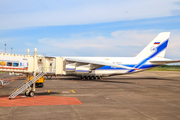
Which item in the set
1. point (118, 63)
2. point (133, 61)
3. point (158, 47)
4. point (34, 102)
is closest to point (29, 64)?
point (34, 102)

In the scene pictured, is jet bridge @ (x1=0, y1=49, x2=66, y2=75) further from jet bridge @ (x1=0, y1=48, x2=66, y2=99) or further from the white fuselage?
the white fuselage

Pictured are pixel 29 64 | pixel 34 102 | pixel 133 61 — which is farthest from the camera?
pixel 133 61

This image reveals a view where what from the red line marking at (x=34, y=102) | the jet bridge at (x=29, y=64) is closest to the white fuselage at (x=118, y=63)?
the jet bridge at (x=29, y=64)

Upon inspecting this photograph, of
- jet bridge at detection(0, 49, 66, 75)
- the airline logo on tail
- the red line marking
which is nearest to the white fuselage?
the airline logo on tail

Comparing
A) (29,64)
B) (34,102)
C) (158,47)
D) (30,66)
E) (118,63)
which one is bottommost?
(34,102)

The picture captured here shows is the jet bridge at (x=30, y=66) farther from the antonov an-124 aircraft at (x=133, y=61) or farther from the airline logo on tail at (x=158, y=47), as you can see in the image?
the airline logo on tail at (x=158, y=47)

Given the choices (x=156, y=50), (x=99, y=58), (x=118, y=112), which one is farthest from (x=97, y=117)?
(x=156, y=50)

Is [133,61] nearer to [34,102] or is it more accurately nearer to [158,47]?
[158,47]

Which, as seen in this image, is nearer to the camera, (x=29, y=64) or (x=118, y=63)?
(x=29, y=64)

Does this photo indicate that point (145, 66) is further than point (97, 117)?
Yes

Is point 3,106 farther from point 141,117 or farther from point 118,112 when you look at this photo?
point 141,117

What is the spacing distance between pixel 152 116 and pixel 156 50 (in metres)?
32.8

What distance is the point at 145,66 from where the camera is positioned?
41625mm

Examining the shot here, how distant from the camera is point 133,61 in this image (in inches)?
1642
